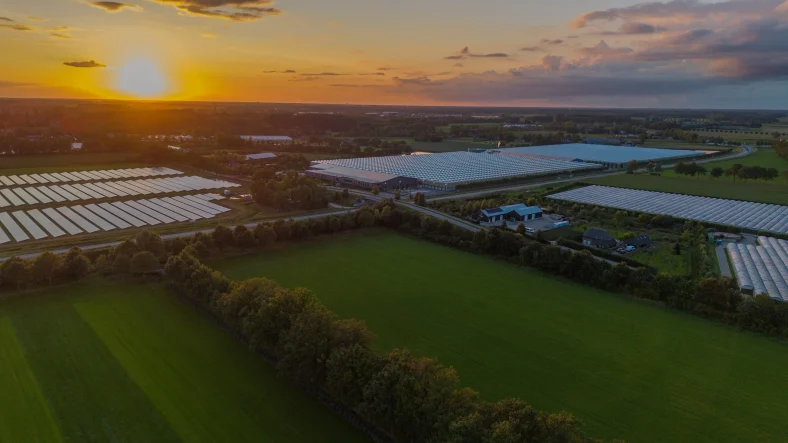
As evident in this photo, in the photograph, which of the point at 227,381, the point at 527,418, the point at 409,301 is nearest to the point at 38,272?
the point at 227,381

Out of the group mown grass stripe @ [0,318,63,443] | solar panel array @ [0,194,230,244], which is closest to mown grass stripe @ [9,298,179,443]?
mown grass stripe @ [0,318,63,443]

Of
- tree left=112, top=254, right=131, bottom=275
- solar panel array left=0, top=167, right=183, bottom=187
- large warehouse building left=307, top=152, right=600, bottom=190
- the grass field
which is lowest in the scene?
the grass field

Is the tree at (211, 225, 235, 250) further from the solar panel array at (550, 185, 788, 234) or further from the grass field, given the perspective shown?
the solar panel array at (550, 185, 788, 234)

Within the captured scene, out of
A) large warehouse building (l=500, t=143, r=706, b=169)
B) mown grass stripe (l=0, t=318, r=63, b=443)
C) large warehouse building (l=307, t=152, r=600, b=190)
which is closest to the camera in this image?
mown grass stripe (l=0, t=318, r=63, b=443)

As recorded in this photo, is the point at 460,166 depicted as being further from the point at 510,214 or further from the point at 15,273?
the point at 15,273

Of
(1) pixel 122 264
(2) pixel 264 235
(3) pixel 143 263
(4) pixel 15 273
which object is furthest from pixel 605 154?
(4) pixel 15 273

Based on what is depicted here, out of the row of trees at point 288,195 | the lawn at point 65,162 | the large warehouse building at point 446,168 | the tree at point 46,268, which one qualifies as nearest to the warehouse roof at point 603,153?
the large warehouse building at point 446,168

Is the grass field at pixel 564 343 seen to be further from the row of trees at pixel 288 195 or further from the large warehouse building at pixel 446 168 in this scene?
the large warehouse building at pixel 446 168
